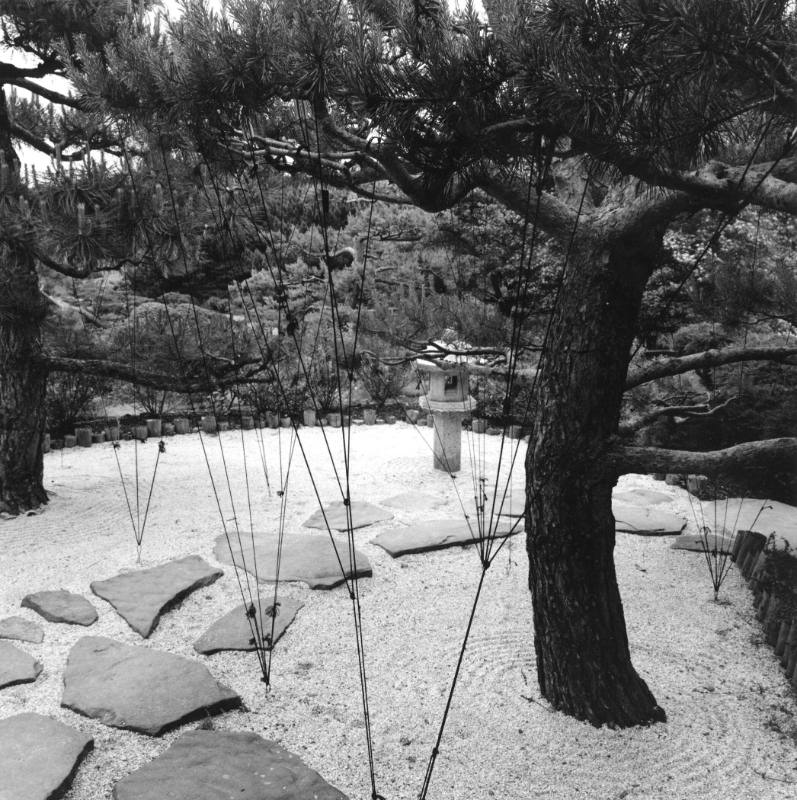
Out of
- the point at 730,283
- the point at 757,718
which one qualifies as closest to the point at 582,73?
the point at 757,718

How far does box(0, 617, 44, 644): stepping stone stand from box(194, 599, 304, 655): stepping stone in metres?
0.59

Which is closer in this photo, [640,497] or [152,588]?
[152,588]

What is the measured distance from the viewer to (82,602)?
A: 2705mm

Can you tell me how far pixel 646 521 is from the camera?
148 inches

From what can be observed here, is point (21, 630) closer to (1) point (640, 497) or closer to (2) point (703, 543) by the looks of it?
(2) point (703, 543)

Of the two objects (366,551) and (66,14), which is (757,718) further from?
(66,14)

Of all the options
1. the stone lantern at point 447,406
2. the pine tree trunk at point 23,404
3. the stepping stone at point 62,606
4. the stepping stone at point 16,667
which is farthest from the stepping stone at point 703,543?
the pine tree trunk at point 23,404

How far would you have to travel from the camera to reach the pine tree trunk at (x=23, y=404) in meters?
3.74

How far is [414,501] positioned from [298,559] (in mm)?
1228

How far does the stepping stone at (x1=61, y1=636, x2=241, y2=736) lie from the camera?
1923 millimetres

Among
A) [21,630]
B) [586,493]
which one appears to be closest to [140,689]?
[21,630]

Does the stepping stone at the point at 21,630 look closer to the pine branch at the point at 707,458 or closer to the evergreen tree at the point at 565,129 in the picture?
the evergreen tree at the point at 565,129

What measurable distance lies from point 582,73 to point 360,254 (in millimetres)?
7621

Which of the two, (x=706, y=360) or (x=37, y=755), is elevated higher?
(x=706, y=360)
